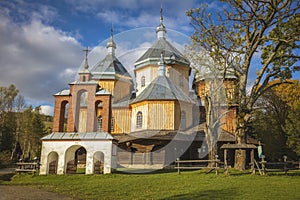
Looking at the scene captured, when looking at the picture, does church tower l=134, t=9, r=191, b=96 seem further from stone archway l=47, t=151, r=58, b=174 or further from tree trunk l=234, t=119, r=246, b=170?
stone archway l=47, t=151, r=58, b=174

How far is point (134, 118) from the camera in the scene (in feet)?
88.2

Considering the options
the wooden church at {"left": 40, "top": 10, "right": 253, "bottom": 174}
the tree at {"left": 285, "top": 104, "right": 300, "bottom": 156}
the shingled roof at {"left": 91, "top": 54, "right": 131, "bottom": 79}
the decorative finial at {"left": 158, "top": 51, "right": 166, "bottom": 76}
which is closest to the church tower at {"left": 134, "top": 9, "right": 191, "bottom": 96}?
the wooden church at {"left": 40, "top": 10, "right": 253, "bottom": 174}

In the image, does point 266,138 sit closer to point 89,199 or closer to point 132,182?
point 132,182

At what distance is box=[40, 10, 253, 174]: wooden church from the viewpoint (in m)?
18.0

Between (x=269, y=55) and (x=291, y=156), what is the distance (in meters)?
16.4

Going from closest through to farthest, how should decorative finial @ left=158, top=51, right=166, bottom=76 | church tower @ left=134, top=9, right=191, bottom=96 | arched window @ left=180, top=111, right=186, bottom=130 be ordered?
arched window @ left=180, top=111, right=186, bottom=130 < decorative finial @ left=158, top=51, right=166, bottom=76 < church tower @ left=134, top=9, right=191, bottom=96

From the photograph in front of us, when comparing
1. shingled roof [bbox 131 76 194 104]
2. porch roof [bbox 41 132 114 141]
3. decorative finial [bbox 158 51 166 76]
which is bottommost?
porch roof [bbox 41 132 114 141]

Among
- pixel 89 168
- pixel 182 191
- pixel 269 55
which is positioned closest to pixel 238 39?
pixel 269 55

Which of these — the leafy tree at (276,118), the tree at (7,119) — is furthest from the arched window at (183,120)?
the tree at (7,119)

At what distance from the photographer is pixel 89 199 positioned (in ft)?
32.1

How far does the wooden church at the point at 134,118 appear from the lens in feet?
59.2

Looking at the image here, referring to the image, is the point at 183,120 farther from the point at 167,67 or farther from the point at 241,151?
the point at 241,151

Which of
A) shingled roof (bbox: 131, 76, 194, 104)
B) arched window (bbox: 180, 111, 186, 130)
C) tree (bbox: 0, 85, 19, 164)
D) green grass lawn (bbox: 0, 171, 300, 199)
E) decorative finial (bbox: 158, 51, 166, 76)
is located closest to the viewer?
green grass lawn (bbox: 0, 171, 300, 199)

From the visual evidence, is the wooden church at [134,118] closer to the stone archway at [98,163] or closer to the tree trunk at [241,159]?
the stone archway at [98,163]
